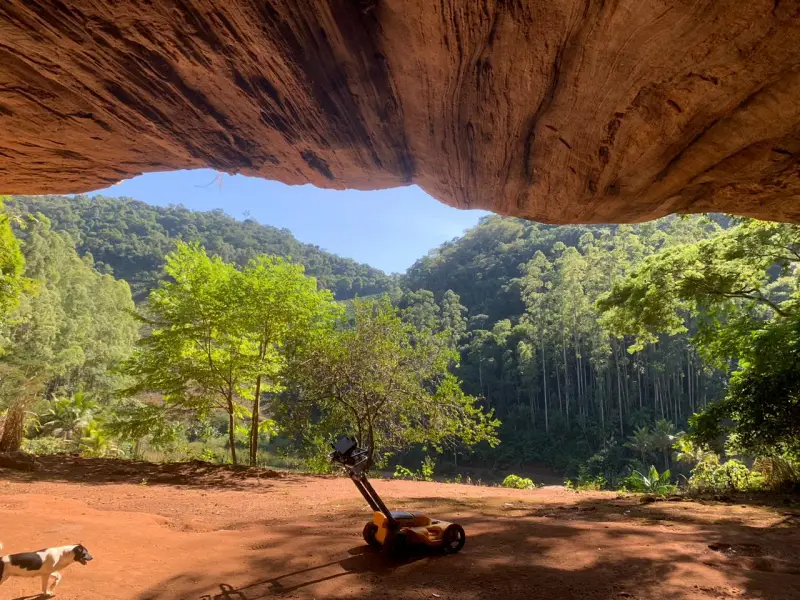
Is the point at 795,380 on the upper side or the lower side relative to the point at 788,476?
upper

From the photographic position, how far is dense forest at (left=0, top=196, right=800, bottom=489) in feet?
32.7

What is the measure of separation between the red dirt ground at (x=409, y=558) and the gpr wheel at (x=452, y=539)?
0.12 meters

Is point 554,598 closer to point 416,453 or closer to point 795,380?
point 795,380

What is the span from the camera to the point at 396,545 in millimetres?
3934

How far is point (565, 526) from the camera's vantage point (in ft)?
17.5

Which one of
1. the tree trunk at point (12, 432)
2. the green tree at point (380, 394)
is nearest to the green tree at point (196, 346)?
the green tree at point (380, 394)

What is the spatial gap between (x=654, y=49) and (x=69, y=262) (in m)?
57.1

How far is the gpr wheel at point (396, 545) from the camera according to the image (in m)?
3.92

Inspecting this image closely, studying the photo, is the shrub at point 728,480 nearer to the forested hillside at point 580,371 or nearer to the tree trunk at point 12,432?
the tree trunk at point 12,432

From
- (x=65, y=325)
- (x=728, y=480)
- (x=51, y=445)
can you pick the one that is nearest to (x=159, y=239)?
(x=65, y=325)

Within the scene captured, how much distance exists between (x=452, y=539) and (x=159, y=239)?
334 ft

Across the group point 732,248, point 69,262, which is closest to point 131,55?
point 732,248

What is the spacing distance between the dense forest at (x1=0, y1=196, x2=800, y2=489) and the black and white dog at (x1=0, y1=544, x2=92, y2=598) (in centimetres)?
934

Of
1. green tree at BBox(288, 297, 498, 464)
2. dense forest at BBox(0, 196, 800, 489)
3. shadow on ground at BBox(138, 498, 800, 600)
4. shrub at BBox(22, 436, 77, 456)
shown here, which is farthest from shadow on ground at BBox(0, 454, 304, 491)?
shrub at BBox(22, 436, 77, 456)
